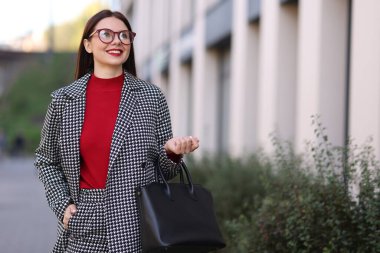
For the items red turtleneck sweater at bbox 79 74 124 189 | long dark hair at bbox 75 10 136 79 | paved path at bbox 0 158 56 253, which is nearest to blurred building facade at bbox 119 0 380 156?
paved path at bbox 0 158 56 253

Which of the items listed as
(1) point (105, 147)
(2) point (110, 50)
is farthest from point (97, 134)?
(2) point (110, 50)

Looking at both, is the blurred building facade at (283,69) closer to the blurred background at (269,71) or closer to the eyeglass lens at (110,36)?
the blurred background at (269,71)

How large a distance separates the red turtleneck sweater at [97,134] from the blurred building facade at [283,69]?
4.50 metres

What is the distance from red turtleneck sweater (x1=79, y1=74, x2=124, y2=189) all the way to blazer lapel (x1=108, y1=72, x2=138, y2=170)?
0.02 m

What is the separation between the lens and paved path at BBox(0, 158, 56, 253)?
36.3 ft

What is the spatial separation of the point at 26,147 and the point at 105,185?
5771 cm

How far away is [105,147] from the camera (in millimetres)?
3725

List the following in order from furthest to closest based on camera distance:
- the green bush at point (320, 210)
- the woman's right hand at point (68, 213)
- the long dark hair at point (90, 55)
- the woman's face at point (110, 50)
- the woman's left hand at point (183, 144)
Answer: the green bush at point (320, 210) < the long dark hair at point (90, 55) < the woman's face at point (110, 50) < the woman's right hand at point (68, 213) < the woman's left hand at point (183, 144)

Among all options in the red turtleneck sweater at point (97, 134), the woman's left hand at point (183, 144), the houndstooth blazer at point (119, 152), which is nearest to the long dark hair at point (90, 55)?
the houndstooth blazer at point (119, 152)

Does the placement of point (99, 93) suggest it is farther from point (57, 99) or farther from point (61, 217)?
point (61, 217)

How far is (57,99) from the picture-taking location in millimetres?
3895

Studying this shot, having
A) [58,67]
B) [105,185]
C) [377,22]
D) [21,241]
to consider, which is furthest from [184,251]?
[58,67]

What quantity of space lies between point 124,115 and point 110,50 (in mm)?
340

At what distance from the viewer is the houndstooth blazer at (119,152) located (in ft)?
12.1
